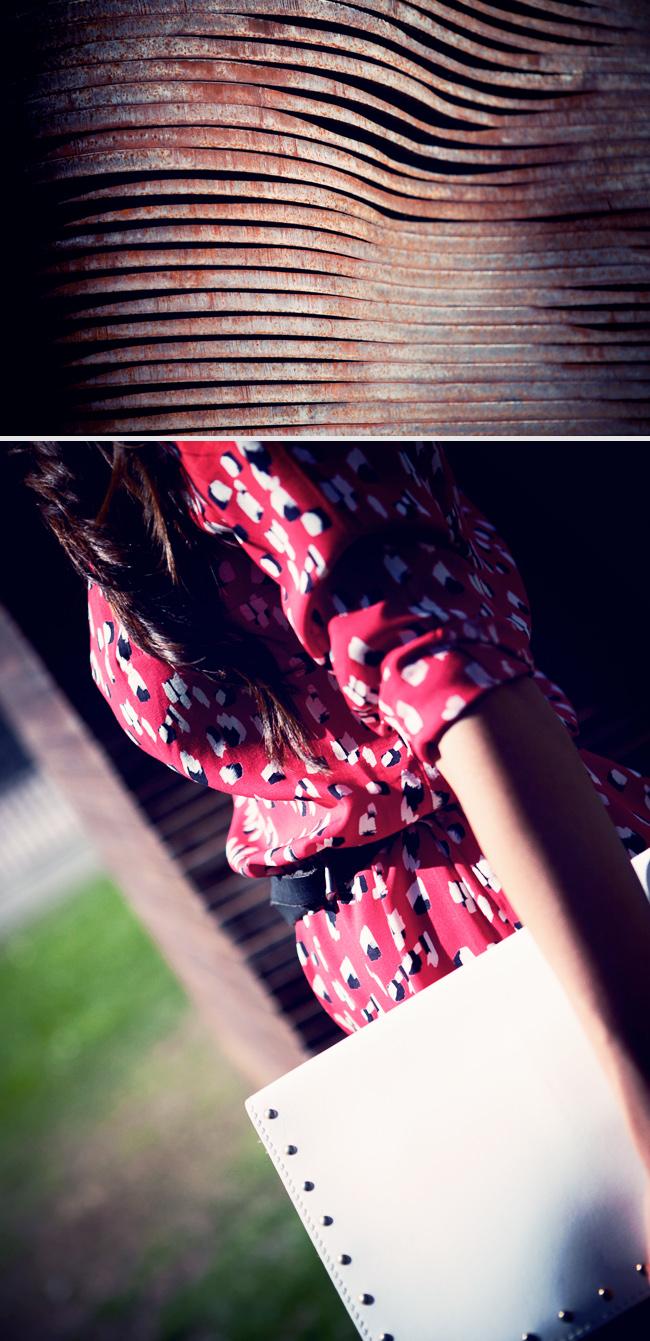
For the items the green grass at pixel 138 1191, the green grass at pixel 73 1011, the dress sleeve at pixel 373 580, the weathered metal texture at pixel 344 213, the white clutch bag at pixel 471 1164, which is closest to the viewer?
the dress sleeve at pixel 373 580

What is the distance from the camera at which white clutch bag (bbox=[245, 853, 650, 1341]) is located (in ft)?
2.67

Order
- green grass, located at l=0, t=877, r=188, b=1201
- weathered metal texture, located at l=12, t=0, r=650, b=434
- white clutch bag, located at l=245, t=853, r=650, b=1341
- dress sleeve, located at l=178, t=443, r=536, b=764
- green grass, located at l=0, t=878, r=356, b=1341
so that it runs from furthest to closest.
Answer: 1. green grass, located at l=0, t=877, r=188, b=1201
2. green grass, located at l=0, t=878, r=356, b=1341
3. weathered metal texture, located at l=12, t=0, r=650, b=434
4. white clutch bag, located at l=245, t=853, r=650, b=1341
5. dress sleeve, located at l=178, t=443, r=536, b=764

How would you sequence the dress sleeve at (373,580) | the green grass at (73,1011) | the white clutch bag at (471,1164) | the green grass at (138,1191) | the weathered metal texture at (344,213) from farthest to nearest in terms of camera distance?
the green grass at (73,1011), the green grass at (138,1191), the weathered metal texture at (344,213), the white clutch bag at (471,1164), the dress sleeve at (373,580)

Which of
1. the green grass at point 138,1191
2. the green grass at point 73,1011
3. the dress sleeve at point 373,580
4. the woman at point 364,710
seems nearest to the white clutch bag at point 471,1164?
the woman at point 364,710

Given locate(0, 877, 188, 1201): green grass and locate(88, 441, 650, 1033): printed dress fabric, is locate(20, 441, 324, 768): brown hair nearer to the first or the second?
locate(88, 441, 650, 1033): printed dress fabric

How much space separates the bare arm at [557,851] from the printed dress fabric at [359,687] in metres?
0.03

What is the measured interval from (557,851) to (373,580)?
9.6 inches

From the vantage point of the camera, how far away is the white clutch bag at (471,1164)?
0.81 metres

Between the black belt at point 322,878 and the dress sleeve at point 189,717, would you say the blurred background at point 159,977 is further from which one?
the black belt at point 322,878

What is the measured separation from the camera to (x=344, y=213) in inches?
39.8

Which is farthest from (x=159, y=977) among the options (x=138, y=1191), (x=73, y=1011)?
(x=138, y=1191)

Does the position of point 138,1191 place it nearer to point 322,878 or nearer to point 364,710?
point 322,878

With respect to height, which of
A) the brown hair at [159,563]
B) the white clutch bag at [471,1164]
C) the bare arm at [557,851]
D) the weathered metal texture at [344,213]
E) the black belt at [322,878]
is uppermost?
the weathered metal texture at [344,213]

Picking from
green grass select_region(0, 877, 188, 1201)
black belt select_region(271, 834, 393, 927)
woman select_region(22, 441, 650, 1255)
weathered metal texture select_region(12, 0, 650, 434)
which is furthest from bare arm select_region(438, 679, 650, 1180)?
green grass select_region(0, 877, 188, 1201)
